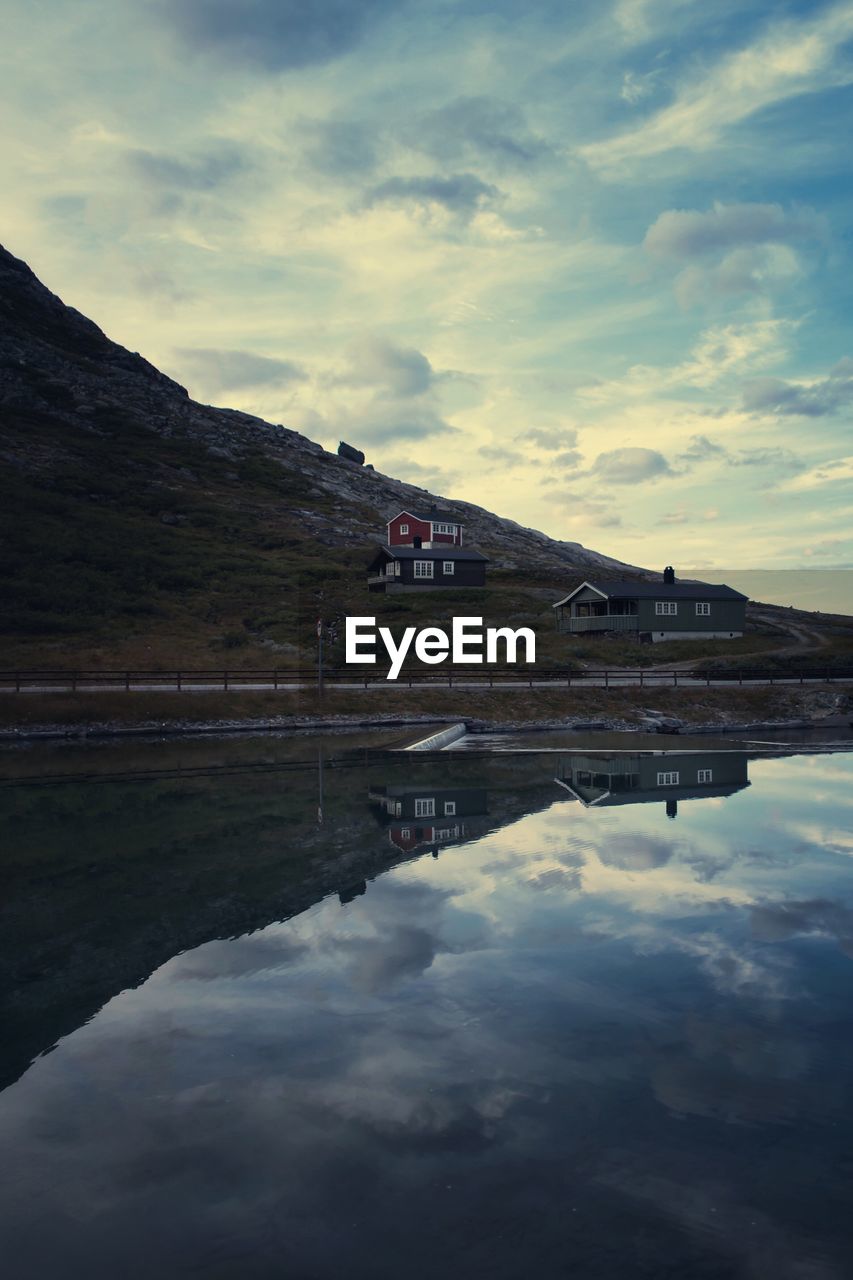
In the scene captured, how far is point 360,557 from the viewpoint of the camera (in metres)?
116

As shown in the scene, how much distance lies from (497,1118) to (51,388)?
169 m

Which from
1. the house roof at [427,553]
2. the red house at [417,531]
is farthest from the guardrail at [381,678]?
the red house at [417,531]

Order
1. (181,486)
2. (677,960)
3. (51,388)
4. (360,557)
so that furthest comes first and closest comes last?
(51,388), (181,486), (360,557), (677,960)

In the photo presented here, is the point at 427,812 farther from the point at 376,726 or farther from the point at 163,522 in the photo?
the point at 163,522

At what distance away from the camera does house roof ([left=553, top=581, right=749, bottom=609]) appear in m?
84.4

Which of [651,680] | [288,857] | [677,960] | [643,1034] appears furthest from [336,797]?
[651,680]

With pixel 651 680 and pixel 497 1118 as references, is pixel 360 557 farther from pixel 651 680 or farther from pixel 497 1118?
pixel 497 1118

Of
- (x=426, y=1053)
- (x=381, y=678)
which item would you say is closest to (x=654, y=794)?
(x=426, y=1053)

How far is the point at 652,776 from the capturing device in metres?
37.1

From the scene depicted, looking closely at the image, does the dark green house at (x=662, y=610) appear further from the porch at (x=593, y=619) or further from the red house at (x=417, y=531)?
the red house at (x=417, y=531)
